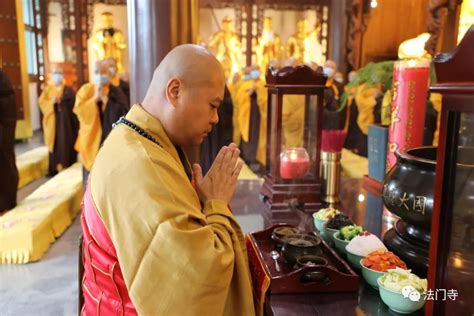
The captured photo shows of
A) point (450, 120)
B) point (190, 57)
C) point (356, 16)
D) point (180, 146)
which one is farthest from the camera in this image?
point (356, 16)

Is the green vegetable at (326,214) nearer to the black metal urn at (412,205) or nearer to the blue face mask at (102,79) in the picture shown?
the black metal urn at (412,205)

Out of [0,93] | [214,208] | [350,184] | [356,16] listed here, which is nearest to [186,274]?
[214,208]

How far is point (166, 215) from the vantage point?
2.65 feet

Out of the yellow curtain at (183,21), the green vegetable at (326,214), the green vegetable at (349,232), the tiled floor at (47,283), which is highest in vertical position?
the yellow curtain at (183,21)

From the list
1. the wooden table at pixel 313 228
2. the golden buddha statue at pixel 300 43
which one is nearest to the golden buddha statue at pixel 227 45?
the golden buddha statue at pixel 300 43

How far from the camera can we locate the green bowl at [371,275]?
102cm

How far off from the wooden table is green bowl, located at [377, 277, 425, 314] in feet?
0.05

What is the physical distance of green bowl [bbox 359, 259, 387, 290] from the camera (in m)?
1.02

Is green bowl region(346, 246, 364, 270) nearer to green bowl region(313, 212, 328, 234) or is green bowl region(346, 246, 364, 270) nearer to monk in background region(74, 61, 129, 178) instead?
green bowl region(313, 212, 328, 234)

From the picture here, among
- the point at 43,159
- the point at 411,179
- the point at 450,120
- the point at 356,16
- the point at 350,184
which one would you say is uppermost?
the point at 356,16

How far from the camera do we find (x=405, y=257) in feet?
3.74

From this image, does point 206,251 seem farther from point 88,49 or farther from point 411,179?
point 88,49

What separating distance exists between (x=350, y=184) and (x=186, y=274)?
61.9 inches

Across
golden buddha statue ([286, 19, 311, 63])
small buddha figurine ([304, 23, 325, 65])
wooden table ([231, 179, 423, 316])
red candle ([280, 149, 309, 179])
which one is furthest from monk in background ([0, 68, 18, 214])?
small buddha figurine ([304, 23, 325, 65])
